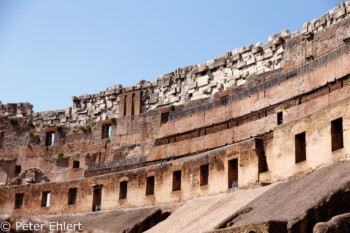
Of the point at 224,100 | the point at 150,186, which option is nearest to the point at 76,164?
the point at 150,186

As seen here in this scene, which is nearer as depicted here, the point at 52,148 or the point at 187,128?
the point at 187,128

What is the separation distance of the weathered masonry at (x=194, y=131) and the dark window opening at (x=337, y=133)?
5cm

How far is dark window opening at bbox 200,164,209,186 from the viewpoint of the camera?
2652cm

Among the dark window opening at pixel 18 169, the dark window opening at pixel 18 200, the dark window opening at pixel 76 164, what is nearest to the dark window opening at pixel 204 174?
the dark window opening at pixel 18 200

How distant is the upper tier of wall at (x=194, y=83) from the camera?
31.0 metres

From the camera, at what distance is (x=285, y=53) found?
3103cm

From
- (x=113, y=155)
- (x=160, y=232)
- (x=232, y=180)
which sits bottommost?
(x=160, y=232)

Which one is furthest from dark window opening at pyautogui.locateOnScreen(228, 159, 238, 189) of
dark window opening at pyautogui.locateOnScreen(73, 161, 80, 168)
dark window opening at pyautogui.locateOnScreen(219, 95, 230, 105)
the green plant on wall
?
the green plant on wall

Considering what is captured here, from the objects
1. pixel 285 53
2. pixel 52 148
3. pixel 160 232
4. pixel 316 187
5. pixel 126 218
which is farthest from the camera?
pixel 52 148

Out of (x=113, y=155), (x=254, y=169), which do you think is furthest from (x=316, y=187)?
(x=113, y=155)

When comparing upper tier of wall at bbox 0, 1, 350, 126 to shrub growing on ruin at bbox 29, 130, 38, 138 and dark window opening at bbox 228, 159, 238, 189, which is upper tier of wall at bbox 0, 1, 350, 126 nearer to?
shrub growing on ruin at bbox 29, 130, 38, 138

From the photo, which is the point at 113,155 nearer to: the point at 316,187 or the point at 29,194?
the point at 29,194

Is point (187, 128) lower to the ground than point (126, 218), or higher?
higher

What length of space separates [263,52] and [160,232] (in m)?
Result: 13.6
